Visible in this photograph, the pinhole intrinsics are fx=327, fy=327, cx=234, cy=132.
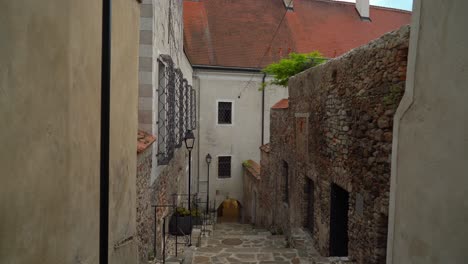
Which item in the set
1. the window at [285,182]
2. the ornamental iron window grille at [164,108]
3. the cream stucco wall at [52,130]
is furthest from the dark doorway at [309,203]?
the cream stucco wall at [52,130]

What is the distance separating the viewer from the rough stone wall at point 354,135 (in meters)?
4.54

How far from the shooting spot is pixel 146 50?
244 inches

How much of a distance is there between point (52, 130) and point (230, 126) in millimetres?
17915

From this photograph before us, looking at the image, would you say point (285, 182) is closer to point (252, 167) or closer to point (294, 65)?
point (294, 65)

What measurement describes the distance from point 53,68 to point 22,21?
0.92 feet

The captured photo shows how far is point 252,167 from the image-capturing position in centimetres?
1791

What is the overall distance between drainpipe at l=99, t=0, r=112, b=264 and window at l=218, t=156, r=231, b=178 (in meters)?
17.3

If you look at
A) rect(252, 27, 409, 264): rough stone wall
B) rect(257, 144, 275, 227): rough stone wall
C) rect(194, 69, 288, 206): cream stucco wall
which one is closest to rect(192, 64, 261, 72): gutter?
rect(194, 69, 288, 206): cream stucco wall

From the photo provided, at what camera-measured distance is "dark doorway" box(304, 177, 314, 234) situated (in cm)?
846

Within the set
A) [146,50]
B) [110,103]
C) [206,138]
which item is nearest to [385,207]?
[110,103]

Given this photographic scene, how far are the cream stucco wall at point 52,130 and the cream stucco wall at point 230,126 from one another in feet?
54.7

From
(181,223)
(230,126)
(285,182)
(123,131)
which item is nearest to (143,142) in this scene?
(123,131)

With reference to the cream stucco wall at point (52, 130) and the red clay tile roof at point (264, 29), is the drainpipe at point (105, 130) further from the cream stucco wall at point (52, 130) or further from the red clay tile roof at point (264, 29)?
the red clay tile roof at point (264, 29)

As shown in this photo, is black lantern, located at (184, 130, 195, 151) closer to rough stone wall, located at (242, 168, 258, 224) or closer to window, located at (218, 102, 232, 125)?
rough stone wall, located at (242, 168, 258, 224)
